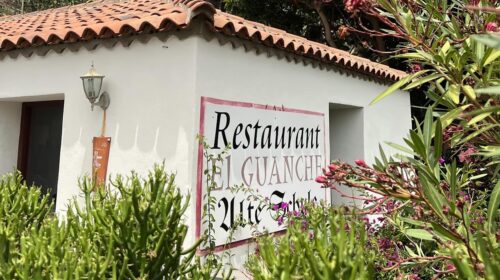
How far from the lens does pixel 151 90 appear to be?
4.47 metres

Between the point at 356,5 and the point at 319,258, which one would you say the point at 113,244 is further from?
the point at 356,5

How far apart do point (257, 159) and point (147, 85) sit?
160 cm

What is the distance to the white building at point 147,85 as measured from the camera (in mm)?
4242

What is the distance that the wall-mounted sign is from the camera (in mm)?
4422

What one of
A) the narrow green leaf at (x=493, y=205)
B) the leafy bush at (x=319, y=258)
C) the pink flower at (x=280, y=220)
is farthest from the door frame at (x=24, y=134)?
the narrow green leaf at (x=493, y=205)

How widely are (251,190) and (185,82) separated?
1.49 meters

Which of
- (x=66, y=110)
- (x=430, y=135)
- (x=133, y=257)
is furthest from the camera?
(x=66, y=110)

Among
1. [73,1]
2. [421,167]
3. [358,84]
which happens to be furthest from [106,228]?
[73,1]

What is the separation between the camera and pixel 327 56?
5957mm

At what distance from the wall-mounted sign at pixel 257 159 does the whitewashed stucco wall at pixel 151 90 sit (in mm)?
140

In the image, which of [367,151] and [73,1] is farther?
[73,1]

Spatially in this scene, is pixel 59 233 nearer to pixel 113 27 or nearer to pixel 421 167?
pixel 421 167

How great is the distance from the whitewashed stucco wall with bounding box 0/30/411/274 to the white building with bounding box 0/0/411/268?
12 mm

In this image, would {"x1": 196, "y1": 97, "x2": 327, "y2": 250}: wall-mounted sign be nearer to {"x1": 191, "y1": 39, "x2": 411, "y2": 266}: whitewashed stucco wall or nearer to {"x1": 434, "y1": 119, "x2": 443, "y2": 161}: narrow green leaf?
{"x1": 191, "y1": 39, "x2": 411, "y2": 266}: whitewashed stucco wall
